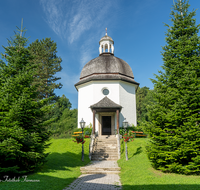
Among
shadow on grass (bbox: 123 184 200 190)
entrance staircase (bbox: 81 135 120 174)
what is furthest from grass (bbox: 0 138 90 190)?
shadow on grass (bbox: 123 184 200 190)

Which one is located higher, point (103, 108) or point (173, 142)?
point (103, 108)

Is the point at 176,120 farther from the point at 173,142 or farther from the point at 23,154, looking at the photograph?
the point at 23,154

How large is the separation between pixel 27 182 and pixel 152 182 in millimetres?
4858

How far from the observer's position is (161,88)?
824cm

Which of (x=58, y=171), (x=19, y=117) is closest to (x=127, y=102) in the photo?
(x=58, y=171)

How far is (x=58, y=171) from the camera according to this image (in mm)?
8531

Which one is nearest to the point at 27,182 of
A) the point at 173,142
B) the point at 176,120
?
the point at 173,142

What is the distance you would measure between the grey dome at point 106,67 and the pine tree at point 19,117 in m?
12.5

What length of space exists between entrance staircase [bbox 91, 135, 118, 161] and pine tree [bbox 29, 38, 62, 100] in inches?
723

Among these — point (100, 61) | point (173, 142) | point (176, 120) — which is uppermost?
point (100, 61)

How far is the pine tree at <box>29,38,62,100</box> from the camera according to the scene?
101ft

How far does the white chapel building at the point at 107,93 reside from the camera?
18.8 metres

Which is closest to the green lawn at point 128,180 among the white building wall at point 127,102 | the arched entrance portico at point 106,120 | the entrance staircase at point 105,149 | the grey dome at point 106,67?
the entrance staircase at point 105,149

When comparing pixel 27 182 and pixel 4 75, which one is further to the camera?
pixel 4 75
